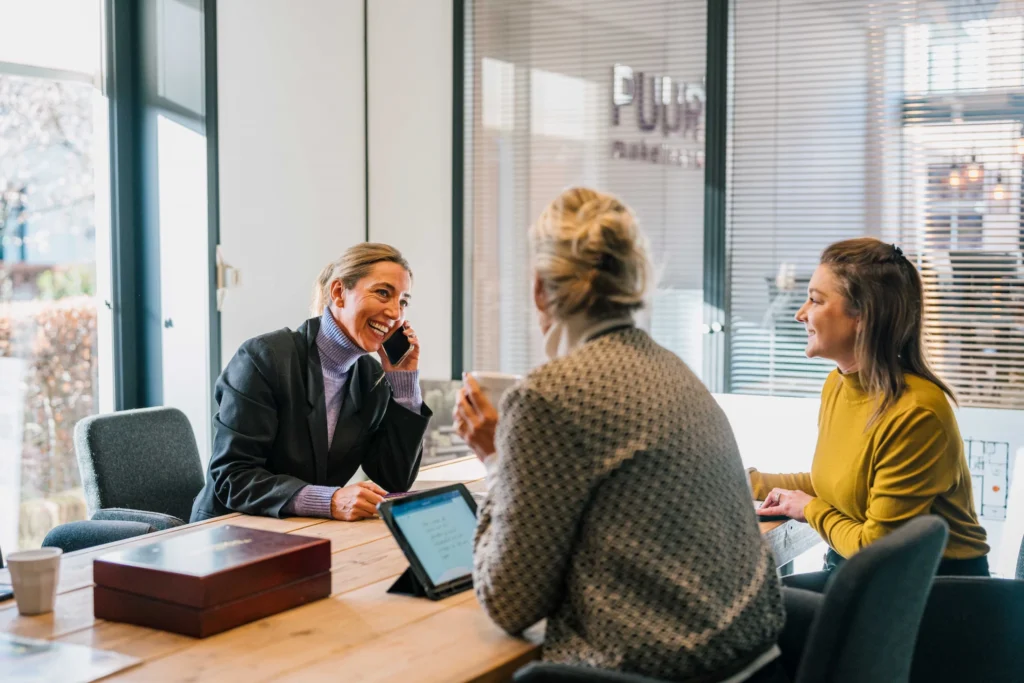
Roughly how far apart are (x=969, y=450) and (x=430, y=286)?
2.39 meters

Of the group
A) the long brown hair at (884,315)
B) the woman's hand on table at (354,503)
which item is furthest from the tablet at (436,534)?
the long brown hair at (884,315)

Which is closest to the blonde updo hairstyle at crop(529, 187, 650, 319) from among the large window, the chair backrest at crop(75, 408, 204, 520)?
the chair backrest at crop(75, 408, 204, 520)

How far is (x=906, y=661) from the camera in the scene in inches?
64.2

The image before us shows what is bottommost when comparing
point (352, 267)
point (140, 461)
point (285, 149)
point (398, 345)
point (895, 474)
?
point (140, 461)

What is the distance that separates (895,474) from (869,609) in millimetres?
835

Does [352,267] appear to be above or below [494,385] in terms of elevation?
above

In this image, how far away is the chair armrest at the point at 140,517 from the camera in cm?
278

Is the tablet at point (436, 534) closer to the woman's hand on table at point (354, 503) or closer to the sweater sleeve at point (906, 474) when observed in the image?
the woman's hand on table at point (354, 503)

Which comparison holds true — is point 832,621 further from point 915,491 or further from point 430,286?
point 430,286

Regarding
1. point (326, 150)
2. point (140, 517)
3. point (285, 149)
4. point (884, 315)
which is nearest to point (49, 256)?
point (285, 149)

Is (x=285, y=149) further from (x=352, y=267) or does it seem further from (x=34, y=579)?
(x=34, y=579)

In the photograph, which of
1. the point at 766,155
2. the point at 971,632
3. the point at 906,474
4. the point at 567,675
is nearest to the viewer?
the point at 567,675

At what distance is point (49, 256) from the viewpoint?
4.04 m

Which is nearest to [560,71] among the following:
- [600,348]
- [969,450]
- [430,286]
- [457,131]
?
[457,131]
